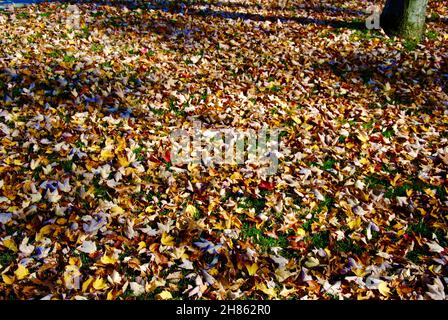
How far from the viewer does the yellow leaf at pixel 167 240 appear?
357 cm

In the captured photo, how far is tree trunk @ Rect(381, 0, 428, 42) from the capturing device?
7641 millimetres

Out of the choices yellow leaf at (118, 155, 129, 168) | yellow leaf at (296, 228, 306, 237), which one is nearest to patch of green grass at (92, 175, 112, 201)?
yellow leaf at (118, 155, 129, 168)

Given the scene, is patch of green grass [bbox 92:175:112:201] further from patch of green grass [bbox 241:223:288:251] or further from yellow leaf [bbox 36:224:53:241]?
patch of green grass [bbox 241:223:288:251]

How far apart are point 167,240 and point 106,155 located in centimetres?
157

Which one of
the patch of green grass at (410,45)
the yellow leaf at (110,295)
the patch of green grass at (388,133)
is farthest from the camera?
the patch of green grass at (410,45)

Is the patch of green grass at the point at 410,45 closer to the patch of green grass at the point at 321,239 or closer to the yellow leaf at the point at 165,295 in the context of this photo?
the patch of green grass at the point at 321,239

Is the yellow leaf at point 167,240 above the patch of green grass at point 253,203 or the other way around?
the other way around

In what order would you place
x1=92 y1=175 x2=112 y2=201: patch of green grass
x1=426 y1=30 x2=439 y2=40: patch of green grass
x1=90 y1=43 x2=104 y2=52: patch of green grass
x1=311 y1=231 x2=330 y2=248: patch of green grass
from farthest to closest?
x1=426 y1=30 x2=439 y2=40: patch of green grass → x1=90 y1=43 x2=104 y2=52: patch of green grass → x1=92 y1=175 x2=112 y2=201: patch of green grass → x1=311 y1=231 x2=330 y2=248: patch of green grass

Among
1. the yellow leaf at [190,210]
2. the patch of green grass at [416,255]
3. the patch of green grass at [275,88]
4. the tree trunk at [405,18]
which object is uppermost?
the tree trunk at [405,18]

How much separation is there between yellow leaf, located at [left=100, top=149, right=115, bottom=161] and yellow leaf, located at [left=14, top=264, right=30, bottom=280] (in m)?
1.62

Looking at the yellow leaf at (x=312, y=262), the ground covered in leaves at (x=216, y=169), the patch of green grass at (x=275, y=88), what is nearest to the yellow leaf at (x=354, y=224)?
the ground covered in leaves at (x=216, y=169)

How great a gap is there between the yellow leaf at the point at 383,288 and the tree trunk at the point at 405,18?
6.59 meters

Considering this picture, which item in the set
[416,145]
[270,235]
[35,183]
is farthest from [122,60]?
[416,145]
